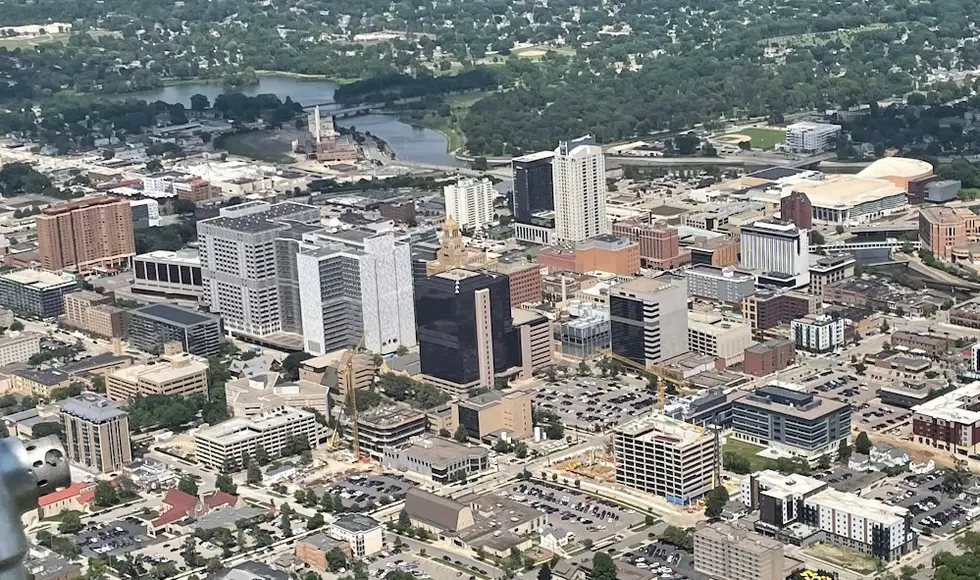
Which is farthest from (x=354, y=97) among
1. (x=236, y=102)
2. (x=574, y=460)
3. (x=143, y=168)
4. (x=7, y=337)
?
(x=574, y=460)

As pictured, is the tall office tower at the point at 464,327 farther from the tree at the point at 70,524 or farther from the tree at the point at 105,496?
the tree at the point at 70,524

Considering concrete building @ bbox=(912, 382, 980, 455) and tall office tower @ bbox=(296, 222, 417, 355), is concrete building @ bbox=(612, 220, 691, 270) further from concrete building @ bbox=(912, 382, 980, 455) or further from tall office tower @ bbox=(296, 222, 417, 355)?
concrete building @ bbox=(912, 382, 980, 455)

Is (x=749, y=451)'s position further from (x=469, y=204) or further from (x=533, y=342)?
(x=469, y=204)

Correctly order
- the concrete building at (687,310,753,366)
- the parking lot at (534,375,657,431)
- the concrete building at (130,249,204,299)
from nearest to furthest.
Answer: the parking lot at (534,375,657,431), the concrete building at (687,310,753,366), the concrete building at (130,249,204,299)

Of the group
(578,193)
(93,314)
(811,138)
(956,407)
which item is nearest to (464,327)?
(956,407)

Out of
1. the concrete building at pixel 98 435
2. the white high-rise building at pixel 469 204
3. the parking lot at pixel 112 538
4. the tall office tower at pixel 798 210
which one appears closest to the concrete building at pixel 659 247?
the tall office tower at pixel 798 210

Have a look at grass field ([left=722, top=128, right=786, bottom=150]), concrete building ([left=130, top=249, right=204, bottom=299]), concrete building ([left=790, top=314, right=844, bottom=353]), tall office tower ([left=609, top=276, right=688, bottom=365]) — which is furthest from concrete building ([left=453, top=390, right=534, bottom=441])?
grass field ([left=722, top=128, right=786, bottom=150])
